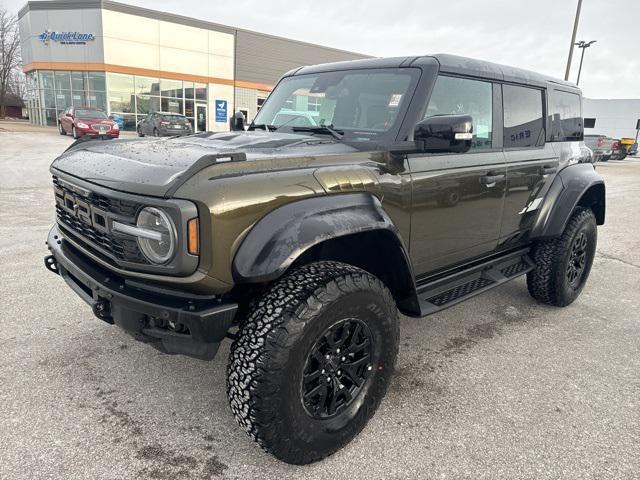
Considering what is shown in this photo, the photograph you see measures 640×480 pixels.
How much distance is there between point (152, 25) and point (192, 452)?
33250mm

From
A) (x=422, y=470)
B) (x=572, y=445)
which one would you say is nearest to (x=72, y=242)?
(x=422, y=470)

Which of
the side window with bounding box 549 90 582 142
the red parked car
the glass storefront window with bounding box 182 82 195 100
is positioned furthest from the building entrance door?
the side window with bounding box 549 90 582 142

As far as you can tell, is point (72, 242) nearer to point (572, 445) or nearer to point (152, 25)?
point (572, 445)

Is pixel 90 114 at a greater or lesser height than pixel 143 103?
lesser

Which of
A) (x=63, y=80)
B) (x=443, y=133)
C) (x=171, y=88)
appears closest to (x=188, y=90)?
(x=171, y=88)

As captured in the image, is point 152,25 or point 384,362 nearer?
point 384,362

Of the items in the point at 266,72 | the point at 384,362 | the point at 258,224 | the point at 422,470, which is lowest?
the point at 422,470

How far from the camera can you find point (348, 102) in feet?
10.4

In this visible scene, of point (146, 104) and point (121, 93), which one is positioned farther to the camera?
point (146, 104)

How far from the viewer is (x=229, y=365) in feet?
6.98

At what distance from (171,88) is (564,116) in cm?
3124

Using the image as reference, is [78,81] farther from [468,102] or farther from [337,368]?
[337,368]

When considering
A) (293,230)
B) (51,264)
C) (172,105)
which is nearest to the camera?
(293,230)

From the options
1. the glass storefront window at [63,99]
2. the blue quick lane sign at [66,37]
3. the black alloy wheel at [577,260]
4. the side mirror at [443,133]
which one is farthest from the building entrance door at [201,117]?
the side mirror at [443,133]
